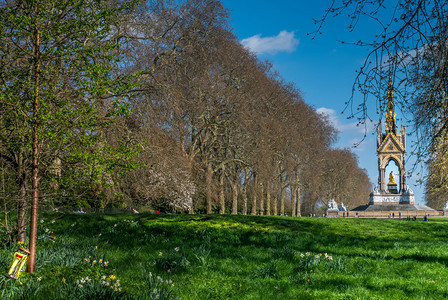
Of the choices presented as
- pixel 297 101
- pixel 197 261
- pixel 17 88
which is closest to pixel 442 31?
pixel 197 261

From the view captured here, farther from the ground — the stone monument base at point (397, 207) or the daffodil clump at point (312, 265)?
the daffodil clump at point (312, 265)

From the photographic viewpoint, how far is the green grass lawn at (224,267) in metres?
5.77

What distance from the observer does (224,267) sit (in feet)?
25.1

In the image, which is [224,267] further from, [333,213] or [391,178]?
[391,178]

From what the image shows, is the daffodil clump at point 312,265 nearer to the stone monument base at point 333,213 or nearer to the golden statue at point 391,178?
the stone monument base at point 333,213

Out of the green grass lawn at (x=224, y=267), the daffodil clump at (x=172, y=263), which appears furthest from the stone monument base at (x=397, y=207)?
the daffodil clump at (x=172, y=263)

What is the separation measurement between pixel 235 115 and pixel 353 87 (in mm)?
22235

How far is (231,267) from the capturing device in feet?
25.0

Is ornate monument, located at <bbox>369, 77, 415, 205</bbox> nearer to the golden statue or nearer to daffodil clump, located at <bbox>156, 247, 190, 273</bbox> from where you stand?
the golden statue

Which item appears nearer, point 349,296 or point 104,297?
point 104,297

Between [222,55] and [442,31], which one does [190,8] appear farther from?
[442,31]

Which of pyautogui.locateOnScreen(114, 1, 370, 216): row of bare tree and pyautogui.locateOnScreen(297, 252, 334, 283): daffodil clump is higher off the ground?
pyautogui.locateOnScreen(114, 1, 370, 216): row of bare tree

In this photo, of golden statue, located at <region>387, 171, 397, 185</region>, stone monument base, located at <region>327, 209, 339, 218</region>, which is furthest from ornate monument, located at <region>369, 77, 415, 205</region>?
stone monument base, located at <region>327, 209, 339, 218</region>

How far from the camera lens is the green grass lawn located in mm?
5773
